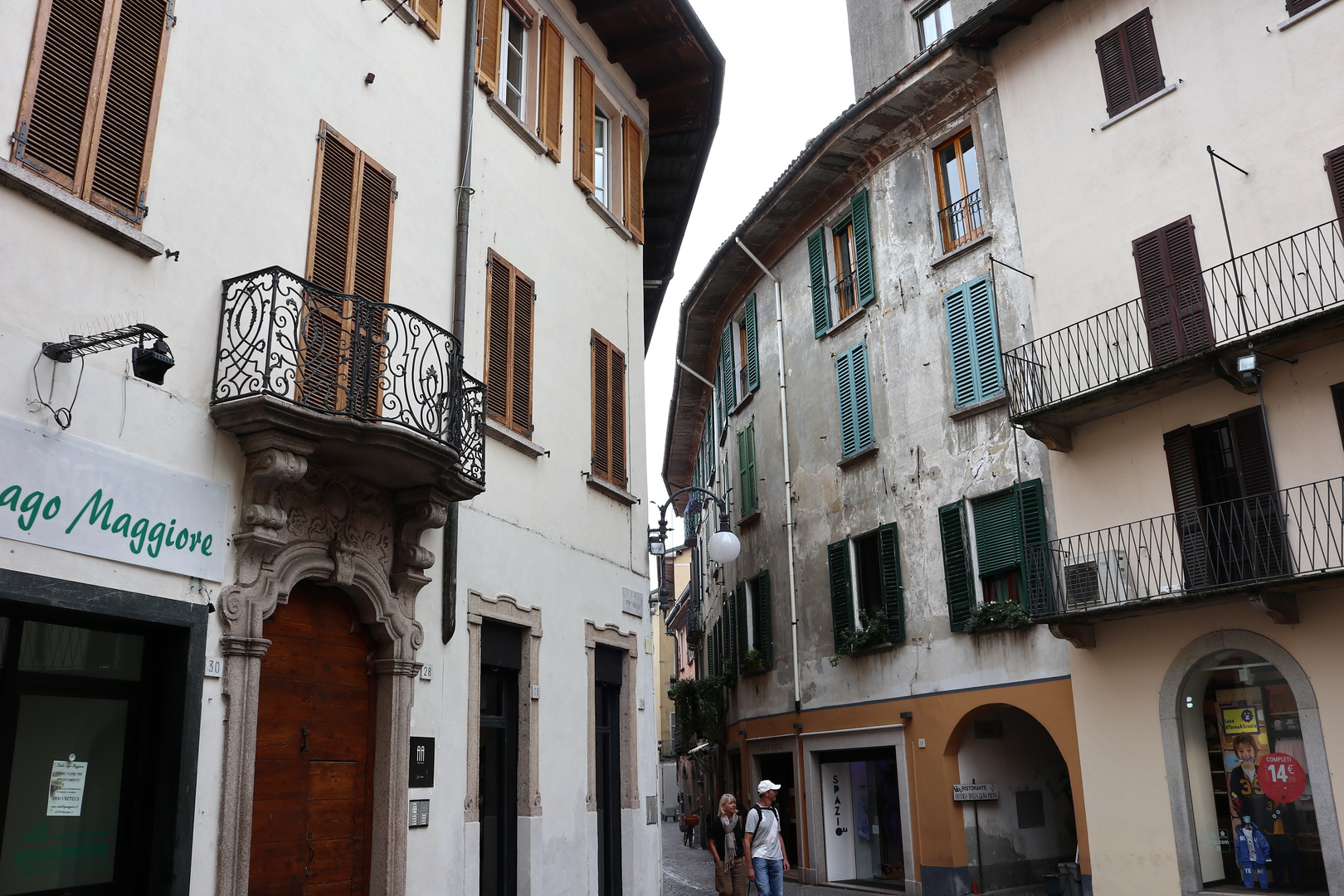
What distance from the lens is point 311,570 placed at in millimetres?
8211

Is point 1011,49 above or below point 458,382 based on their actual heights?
above

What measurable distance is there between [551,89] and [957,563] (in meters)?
9.73

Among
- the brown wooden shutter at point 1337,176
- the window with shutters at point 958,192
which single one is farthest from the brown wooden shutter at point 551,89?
the brown wooden shutter at point 1337,176

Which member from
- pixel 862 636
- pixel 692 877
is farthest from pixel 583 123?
pixel 692 877

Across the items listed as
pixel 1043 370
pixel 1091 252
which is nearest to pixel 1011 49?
pixel 1091 252

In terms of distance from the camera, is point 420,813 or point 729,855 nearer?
point 420,813

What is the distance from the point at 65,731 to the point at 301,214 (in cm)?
428

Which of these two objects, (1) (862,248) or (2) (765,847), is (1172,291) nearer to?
(1) (862,248)

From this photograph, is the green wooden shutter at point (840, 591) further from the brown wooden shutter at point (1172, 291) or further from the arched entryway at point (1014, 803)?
the brown wooden shutter at point (1172, 291)

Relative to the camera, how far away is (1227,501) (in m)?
13.0

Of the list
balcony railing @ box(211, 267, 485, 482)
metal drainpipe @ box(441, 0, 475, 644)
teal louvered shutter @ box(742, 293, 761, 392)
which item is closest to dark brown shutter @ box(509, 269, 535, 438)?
metal drainpipe @ box(441, 0, 475, 644)

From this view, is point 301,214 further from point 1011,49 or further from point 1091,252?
point 1011,49

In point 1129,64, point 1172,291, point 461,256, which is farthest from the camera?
point 1129,64

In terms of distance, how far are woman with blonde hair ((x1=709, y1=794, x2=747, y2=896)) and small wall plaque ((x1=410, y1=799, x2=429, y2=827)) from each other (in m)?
4.82
